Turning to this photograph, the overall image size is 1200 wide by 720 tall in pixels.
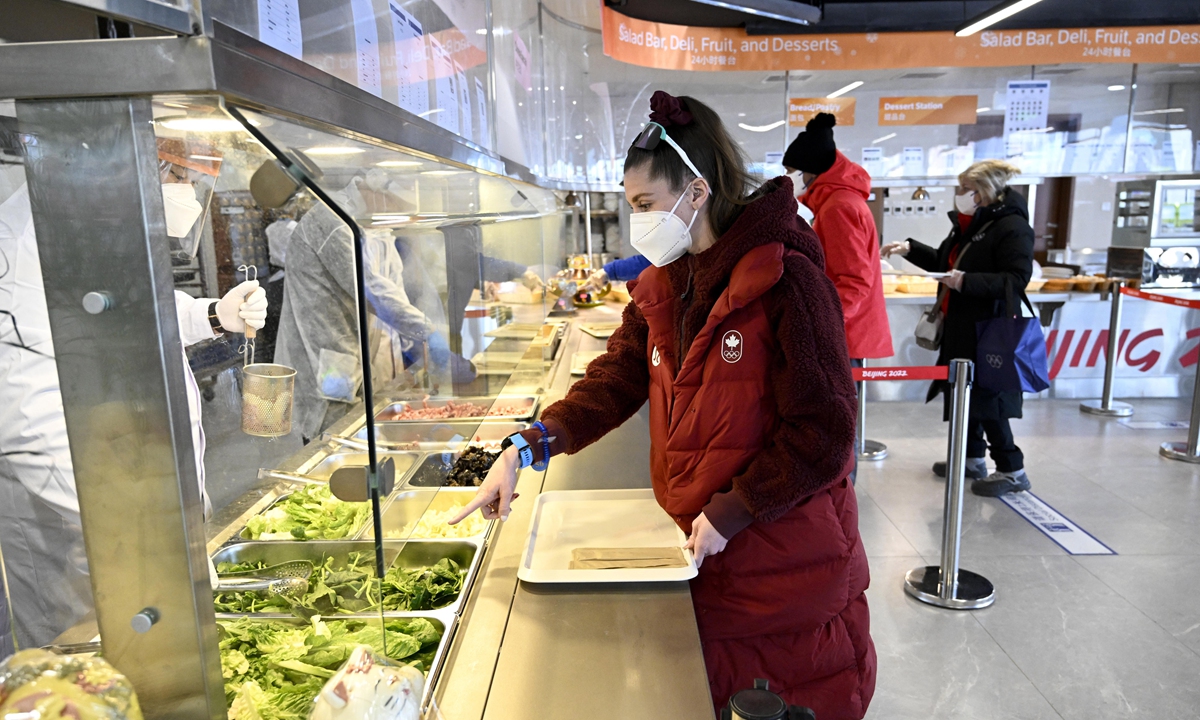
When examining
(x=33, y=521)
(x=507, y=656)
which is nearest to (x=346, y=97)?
(x=507, y=656)

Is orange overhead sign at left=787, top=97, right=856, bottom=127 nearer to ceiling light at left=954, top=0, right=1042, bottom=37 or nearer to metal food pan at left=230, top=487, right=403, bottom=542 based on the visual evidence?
ceiling light at left=954, top=0, right=1042, bottom=37

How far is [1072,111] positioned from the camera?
8102 millimetres

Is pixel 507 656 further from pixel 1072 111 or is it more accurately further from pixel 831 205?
pixel 1072 111

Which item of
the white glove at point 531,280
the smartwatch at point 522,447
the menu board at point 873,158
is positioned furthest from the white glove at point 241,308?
the menu board at point 873,158

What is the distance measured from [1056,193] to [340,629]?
35.5 ft

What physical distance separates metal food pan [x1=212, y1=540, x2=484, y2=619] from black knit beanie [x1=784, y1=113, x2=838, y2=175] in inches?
121

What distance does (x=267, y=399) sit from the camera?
1109 millimetres

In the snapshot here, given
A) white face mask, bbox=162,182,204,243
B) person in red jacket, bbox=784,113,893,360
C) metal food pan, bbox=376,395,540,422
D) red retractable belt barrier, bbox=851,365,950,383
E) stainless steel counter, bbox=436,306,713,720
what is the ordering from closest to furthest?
1. white face mask, bbox=162,182,204,243
2. stainless steel counter, bbox=436,306,713,720
3. metal food pan, bbox=376,395,540,422
4. red retractable belt barrier, bbox=851,365,950,383
5. person in red jacket, bbox=784,113,893,360

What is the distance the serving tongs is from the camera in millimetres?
1188

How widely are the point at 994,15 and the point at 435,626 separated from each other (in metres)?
6.39

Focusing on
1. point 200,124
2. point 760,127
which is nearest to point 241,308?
point 200,124

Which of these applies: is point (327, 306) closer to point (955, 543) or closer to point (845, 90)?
point (955, 543)

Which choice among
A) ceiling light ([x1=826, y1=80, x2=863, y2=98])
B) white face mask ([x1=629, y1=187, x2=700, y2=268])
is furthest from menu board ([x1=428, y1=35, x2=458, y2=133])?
ceiling light ([x1=826, y1=80, x2=863, y2=98])

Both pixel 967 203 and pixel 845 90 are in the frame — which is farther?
pixel 845 90
